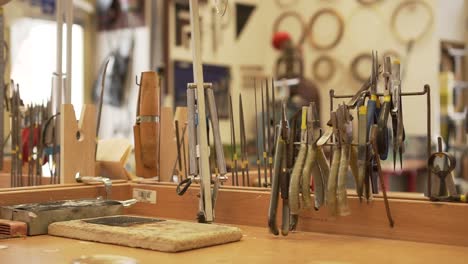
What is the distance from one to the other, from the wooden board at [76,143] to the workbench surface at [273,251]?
47 centimetres

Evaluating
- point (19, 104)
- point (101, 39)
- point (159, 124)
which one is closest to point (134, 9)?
point (101, 39)

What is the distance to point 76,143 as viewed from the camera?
1983 mm

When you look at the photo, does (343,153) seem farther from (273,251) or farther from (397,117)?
(273,251)

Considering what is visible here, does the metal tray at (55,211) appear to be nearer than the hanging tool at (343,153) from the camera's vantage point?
No

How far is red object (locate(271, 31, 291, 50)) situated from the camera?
6098 millimetres

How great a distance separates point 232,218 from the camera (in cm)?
169

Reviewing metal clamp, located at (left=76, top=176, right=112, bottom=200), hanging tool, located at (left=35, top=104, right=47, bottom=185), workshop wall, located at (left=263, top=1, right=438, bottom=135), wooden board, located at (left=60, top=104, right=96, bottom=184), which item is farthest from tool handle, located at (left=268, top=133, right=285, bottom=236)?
workshop wall, located at (left=263, top=1, right=438, bottom=135)

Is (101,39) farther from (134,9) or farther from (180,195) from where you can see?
(180,195)

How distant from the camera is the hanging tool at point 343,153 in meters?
1.40

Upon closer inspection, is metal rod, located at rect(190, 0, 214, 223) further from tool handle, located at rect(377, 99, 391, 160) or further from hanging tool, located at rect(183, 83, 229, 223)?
tool handle, located at rect(377, 99, 391, 160)

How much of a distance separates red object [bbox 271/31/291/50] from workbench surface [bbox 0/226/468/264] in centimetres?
473

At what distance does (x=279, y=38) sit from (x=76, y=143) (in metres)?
4.31

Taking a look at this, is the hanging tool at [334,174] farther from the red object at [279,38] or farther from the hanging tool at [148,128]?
the red object at [279,38]

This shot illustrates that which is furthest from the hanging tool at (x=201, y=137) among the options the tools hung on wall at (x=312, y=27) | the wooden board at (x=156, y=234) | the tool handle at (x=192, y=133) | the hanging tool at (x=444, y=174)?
the tools hung on wall at (x=312, y=27)
